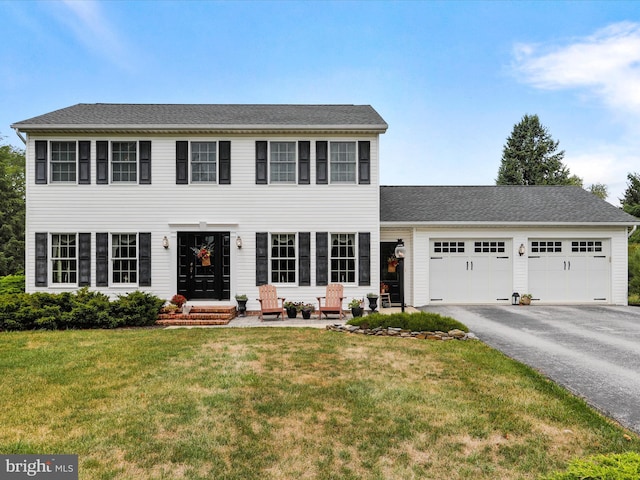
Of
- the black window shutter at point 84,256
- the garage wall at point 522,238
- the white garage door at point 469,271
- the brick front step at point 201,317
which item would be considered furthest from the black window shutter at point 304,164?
the black window shutter at point 84,256

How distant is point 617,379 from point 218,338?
7.33m

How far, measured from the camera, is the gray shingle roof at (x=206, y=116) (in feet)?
41.4

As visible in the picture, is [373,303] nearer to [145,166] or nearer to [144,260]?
[144,260]

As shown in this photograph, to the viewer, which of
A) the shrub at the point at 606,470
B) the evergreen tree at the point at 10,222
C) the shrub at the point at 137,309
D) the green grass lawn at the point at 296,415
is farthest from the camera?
the evergreen tree at the point at 10,222

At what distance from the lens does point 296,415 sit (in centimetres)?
464

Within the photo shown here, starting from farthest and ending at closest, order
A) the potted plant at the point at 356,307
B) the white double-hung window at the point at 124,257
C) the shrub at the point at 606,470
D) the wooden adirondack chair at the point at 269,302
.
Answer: the white double-hung window at the point at 124,257
the potted plant at the point at 356,307
the wooden adirondack chair at the point at 269,302
the shrub at the point at 606,470

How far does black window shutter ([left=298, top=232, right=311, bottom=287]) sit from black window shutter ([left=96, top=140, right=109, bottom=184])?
6506mm

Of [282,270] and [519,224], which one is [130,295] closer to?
[282,270]

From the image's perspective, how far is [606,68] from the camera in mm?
20344

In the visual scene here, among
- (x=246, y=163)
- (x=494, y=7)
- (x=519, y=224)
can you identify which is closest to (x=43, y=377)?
(x=246, y=163)

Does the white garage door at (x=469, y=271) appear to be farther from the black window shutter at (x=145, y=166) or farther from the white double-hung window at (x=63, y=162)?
the white double-hung window at (x=63, y=162)

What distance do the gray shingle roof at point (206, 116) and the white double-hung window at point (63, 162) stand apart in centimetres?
71

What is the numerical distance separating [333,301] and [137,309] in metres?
5.51

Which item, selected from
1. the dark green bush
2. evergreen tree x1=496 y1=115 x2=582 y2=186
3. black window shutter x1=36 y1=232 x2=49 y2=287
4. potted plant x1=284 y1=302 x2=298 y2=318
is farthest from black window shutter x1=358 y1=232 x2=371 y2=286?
evergreen tree x1=496 y1=115 x2=582 y2=186
